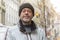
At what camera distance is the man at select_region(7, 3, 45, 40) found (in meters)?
2.09

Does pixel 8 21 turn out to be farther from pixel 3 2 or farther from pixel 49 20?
pixel 49 20

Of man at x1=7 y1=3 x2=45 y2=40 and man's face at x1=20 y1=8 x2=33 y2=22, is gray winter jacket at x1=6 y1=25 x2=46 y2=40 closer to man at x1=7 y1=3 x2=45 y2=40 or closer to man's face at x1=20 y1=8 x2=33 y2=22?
man at x1=7 y1=3 x2=45 y2=40

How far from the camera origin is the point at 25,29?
211 centimetres

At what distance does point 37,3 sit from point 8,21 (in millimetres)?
880

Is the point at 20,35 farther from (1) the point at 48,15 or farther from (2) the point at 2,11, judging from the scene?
(1) the point at 48,15

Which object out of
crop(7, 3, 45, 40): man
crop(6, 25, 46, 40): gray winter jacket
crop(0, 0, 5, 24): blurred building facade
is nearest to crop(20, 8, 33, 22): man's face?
crop(7, 3, 45, 40): man

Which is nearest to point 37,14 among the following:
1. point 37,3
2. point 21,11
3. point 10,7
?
point 37,3

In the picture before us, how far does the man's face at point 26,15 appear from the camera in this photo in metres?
2.09

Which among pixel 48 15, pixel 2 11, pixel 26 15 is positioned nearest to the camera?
pixel 26 15

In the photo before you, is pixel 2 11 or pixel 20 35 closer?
pixel 20 35

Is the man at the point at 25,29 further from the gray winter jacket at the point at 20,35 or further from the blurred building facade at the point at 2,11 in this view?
the blurred building facade at the point at 2,11

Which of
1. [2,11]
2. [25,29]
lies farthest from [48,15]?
[25,29]

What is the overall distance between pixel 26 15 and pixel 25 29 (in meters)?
0.13

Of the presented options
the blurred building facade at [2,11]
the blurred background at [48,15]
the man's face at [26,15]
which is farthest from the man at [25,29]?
the blurred background at [48,15]
